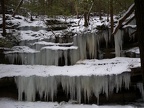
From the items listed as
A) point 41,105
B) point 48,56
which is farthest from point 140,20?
point 48,56

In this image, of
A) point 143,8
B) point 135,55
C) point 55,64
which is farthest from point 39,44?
point 143,8

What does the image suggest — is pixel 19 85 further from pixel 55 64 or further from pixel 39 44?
pixel 39 44

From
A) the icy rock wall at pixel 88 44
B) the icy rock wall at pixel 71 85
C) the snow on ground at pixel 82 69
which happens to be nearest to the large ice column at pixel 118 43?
the snow on ground at pixel 82 69

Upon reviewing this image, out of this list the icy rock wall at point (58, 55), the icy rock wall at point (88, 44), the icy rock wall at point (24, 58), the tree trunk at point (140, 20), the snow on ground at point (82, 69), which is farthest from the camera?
the icy rock wall at point (88, 44)

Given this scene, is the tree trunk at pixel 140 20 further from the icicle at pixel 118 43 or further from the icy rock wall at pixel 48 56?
the icicle at pixel 118 43

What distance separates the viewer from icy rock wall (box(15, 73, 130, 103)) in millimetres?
8375

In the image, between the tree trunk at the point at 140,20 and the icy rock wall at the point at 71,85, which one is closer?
the tree trunk at the point at 140,20

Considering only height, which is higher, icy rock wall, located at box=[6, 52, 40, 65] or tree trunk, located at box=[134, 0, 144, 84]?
tree trunk, located at box=[134, 0, 144, 84]

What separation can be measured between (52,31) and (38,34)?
109 centimetres

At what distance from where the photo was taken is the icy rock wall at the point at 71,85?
838 centimetres

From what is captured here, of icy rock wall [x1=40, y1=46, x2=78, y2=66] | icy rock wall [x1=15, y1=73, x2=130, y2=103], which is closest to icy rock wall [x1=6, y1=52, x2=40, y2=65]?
icy rock wall [x1=40, y1=46, x2=78, y2=66]

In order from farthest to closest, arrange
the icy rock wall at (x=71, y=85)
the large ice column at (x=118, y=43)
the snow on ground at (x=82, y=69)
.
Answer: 1. the large ice column at (x=118, y=43)
2. the snow on ground at (x=82, y=69)
3. the icy rock wall at (x=71, y=85)

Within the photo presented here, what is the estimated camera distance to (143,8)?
205 cm

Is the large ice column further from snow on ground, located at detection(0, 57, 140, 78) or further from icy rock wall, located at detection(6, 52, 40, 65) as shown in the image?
icy rock wall, located at detection(6, 52, 40, 65)
